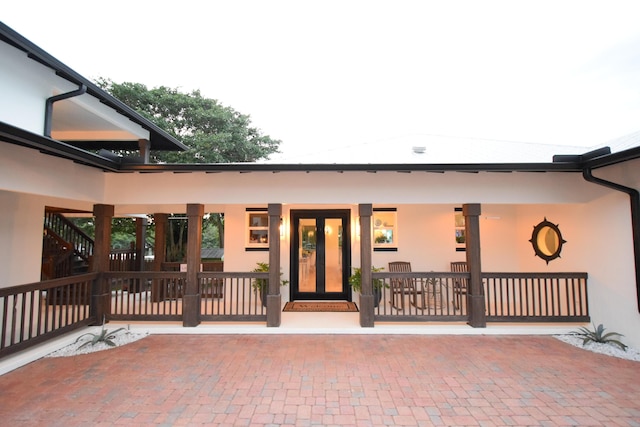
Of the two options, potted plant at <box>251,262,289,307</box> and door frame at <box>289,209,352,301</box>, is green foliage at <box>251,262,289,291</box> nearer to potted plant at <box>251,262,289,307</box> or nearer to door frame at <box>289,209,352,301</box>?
potted plant at <box>251,262,289,307</box>

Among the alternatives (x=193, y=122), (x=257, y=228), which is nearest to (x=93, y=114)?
(x=257, y=228)

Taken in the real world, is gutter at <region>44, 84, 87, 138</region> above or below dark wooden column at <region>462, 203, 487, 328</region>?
above

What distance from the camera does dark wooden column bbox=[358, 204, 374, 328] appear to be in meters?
4.99

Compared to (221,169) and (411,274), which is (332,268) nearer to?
(411,274)

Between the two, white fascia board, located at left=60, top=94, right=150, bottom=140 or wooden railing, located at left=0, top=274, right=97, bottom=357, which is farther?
white fascia board, located at left=60, top=94, right=150, bottom=140

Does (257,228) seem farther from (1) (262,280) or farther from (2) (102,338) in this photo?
(2) (102,338)

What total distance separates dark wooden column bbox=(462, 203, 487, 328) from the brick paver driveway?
594 millimetres

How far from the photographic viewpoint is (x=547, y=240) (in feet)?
19.5

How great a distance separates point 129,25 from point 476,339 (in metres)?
14.0

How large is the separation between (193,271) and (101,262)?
177 centimetres

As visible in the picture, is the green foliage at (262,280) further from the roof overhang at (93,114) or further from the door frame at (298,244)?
the roof overhang at (93,114)

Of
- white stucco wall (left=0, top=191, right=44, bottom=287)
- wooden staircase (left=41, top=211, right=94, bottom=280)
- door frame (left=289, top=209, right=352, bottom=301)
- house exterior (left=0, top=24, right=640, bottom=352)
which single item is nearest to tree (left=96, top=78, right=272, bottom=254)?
wooden staircase (left=41, top=211, right=94, bottom=280)

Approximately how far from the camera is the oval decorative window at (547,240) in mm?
5668

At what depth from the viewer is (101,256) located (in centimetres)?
520
